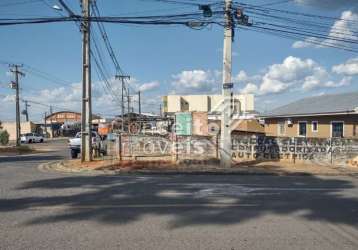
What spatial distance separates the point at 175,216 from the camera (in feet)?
23.3

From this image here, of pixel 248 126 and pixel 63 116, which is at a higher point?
pixel 63 116

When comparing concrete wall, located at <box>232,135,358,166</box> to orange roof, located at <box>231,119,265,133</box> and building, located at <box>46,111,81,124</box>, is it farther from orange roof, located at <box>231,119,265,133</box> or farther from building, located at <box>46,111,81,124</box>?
building, located at <box>46,111,81,124</box>

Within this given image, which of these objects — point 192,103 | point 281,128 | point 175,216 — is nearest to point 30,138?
point 192,103

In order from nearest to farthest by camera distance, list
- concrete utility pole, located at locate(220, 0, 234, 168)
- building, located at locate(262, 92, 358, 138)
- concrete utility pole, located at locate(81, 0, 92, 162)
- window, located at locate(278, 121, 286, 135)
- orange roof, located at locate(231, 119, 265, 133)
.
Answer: concrete utility pole, located at locate(220, 0, 234, 168) < concrete utility pole, located at locate(81, 0, 92, 162) < building, located at locate(262, 92, 358, 138) < window, located at locate(278, 121, 286, 135) < orange roof, located at locate(231, 119, 265, 133)

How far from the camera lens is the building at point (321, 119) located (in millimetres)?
22344

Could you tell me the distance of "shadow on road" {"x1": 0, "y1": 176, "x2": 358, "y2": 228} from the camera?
709cm

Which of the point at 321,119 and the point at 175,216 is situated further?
the point at 321,119

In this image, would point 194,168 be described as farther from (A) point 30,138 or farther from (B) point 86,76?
(A) point 30,138

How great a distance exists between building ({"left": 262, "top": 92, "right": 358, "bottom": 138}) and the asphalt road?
1258cm

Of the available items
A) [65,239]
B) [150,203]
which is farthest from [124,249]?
[150,203]

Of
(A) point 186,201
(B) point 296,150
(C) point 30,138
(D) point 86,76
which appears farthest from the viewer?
(C) point 30,138

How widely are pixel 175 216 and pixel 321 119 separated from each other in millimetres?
19587

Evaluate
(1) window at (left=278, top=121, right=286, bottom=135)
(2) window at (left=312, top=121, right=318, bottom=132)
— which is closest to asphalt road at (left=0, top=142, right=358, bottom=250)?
(2) window at (left=312, top=121, right=318, bottom=132)

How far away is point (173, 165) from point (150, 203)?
888 cm
